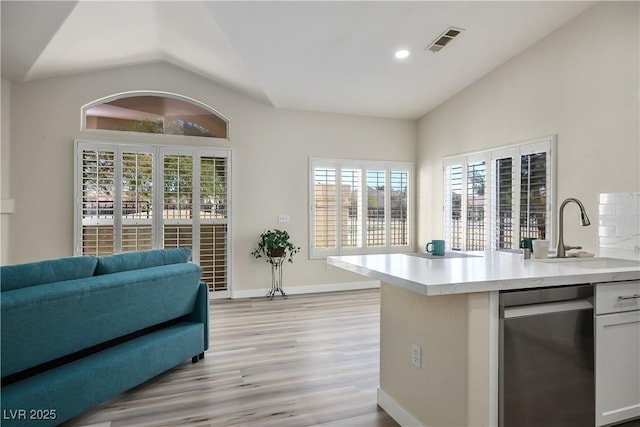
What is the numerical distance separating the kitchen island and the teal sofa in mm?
1431

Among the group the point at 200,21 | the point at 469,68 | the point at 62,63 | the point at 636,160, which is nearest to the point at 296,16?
the point at 200,21

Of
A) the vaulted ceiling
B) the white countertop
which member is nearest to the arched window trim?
the vaulted ceiling

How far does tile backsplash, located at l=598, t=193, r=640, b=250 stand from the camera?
319cm

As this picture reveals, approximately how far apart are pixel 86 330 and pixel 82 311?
139 millimetres

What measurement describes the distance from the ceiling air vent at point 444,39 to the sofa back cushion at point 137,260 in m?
3.40

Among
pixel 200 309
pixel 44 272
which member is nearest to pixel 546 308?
pixel 200 309

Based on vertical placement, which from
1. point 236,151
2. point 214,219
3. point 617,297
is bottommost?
point 617,297

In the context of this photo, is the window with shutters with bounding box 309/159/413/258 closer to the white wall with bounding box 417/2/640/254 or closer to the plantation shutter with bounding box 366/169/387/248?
the plantation shutter with bounding box 366/169/387/248

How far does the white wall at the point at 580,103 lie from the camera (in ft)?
11.1

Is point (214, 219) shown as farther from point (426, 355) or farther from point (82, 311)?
point (426, 355)

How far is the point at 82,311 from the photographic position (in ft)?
7.30

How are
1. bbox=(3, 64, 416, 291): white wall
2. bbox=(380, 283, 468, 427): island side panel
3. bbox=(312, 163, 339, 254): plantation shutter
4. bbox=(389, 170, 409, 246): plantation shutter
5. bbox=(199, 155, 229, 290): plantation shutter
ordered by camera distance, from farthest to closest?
bbox=(389, 170, 409, 246): plantation shutter < bbox=(312, 163, 339, 254): plantation shutter < bbox=(199, 155, 229, 290): plantation shutter < bbox=(3, 64, 416, 291): white wall < bbox=(380, 283, 468, 427): island side panel

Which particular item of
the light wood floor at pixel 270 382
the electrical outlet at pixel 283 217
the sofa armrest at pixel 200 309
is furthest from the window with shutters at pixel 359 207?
the sofa armrest at pixel 200 309

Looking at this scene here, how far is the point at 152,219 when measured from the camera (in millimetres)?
5047
